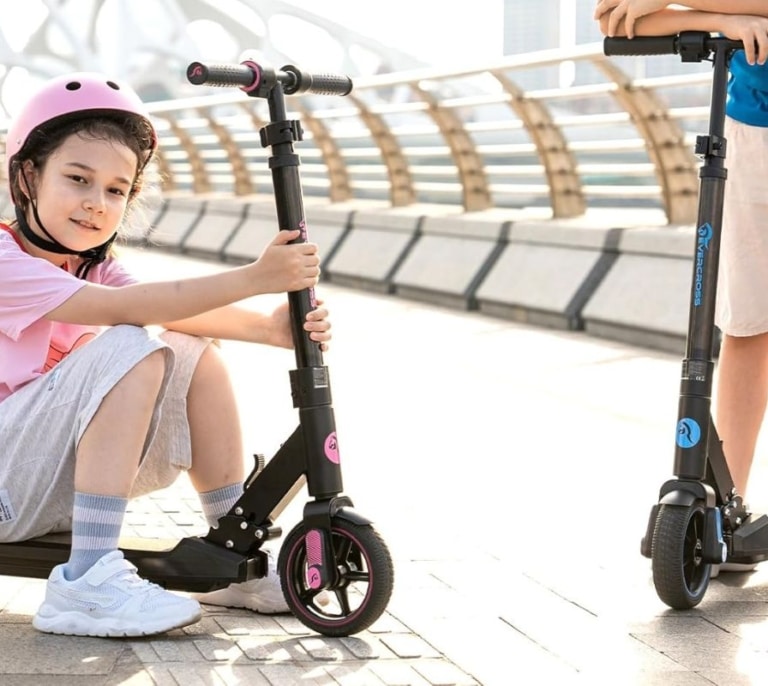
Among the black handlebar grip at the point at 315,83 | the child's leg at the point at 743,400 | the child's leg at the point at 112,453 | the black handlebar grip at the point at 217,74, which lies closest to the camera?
the black handlebar grip at the point at 217,74

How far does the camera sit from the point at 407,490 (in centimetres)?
415

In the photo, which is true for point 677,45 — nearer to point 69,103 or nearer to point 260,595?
point 69,103

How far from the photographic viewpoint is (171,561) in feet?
9.29

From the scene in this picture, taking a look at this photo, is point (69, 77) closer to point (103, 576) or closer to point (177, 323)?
point (177, 323)

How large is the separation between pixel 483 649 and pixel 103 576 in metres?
0.74

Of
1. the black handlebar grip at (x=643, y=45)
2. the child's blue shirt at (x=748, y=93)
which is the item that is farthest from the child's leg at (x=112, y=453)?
the child's blue shirt at (x=748, y=93)

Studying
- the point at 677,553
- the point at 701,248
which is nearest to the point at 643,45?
the point at 701,248

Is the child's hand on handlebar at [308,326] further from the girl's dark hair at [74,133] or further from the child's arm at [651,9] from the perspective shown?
the child's arm at [651,9]

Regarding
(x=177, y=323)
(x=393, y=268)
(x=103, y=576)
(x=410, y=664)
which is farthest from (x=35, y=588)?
(x=393, y=268)

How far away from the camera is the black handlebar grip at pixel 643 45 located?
9.81ft

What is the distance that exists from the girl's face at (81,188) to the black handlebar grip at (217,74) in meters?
0.36

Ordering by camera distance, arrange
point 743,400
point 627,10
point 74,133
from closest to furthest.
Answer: point 74,133 → point 627,10 → point 743,400

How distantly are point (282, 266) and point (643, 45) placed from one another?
0.97 metres

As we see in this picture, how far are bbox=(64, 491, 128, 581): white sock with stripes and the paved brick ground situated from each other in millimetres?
158
